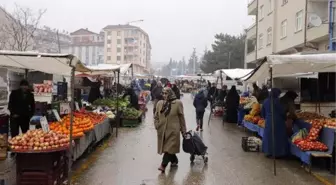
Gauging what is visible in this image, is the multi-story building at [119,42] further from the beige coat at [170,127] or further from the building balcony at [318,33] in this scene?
the beige coat at [170,127]

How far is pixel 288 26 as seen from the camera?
98.5 ft

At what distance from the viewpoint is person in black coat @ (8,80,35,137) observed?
10648 mm

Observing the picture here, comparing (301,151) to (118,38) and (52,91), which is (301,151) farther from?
(118,38)

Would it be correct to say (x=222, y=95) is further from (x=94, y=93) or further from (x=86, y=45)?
(x=86, y=45)

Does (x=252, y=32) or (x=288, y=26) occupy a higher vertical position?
(x=252, y=32)

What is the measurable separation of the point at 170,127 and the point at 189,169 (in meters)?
1.09

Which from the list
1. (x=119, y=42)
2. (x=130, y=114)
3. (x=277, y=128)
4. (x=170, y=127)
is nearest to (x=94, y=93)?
(x=130, y=114)

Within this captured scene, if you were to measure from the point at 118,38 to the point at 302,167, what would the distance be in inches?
4644

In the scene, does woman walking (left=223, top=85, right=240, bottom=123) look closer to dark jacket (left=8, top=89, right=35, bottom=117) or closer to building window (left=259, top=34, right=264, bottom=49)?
dark jacket (left=8, top=89, right=35, bottom=117)

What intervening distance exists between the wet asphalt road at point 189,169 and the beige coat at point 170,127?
542 mm

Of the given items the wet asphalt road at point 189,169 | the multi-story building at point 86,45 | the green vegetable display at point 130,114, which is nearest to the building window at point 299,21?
the green vegetable display at point 130,114

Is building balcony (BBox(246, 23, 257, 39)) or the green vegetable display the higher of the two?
building balcony (BBox(246, 23, 257, 39))

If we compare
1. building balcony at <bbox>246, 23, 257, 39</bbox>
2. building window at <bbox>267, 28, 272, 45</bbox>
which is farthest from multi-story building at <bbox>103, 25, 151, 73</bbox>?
building window at <bbox>267, 28, 272, 45</bbox>

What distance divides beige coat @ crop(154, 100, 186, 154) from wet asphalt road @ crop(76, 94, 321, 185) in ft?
1.78
